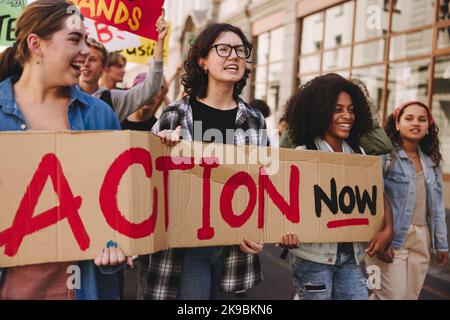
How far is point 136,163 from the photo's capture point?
1.59 metres

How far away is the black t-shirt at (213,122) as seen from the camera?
6.85 feet

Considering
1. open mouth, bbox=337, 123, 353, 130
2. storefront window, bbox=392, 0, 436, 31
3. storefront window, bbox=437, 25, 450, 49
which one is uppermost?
storefront window, bbox=392, 0, 436, 31

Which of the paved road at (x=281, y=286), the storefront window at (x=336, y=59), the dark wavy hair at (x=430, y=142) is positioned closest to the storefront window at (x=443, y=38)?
the storefront window at (x=336, y=59)

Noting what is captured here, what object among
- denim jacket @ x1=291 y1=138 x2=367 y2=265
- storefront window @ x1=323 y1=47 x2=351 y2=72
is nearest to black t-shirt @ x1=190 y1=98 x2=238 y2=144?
denim jacket @ x1=291 y1=138 x2=367 y2=265

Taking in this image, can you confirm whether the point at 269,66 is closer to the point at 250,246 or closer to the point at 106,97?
the point at 106,97

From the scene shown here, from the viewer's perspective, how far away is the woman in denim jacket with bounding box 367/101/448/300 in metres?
2.80

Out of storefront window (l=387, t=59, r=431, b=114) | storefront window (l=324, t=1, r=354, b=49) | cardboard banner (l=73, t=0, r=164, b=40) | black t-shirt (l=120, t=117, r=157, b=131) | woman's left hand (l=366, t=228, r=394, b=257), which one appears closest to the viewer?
woman's left hand (l=366, t=228, r=394, b=257)

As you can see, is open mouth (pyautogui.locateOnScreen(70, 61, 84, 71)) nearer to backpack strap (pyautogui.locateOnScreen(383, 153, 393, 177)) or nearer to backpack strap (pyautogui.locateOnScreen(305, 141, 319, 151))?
backpack strap (pyautogui.locateOnScreen(305, 141, 319, 151))

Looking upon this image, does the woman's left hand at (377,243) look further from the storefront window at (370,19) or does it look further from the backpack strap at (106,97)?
the storefront window at (370,19)

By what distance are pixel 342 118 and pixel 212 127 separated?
717 millimetres

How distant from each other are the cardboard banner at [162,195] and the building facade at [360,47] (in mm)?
5420

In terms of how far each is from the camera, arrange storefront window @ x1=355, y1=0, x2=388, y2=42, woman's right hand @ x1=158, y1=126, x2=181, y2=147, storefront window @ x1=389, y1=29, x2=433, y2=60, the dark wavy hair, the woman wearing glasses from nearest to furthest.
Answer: woman's right hand @ x1=158, y1=126, x2=181, y2=147, the woman wearing glasses, the dark wavy hair, storefront window @ x1=389, y1=29, x2=433, y2=60, storefront window @ x1=355, y1=0, x2=388, y2=42

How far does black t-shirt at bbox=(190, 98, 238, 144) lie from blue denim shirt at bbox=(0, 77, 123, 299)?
1.43 ft
